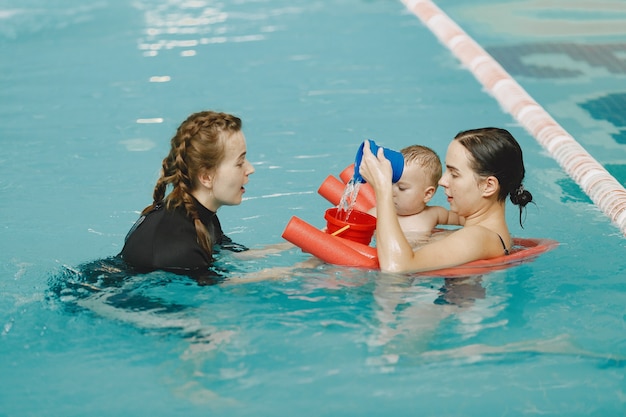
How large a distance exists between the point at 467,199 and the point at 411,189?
0.47 m

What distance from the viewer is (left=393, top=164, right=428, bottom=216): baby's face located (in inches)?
188

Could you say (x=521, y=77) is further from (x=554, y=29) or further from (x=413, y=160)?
(x=413, y=160)

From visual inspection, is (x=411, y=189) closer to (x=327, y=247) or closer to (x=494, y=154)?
(x=494, y=154)

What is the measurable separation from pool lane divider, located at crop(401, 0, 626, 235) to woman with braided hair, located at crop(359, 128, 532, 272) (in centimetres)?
140

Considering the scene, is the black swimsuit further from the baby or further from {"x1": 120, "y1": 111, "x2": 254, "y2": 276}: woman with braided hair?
the baby

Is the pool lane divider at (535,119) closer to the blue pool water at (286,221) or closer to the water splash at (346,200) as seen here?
the blue pool water at (286,221)

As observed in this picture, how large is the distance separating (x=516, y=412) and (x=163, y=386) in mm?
1326

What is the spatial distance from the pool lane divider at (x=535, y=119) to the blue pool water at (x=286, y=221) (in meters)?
0.10

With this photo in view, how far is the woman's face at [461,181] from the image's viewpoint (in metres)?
4.33

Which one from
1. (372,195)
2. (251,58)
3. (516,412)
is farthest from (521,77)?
(516,412)

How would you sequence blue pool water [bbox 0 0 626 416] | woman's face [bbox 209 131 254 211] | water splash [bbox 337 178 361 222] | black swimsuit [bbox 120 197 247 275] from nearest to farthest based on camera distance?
blue pool water [bbox 0 0 626 416] < black swimsuit [bbox 120 197 247 275] < woman's face [bbox 209 131 254 211] < water splash [bbox 337 178 361 222]

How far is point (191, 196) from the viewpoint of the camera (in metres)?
4.27

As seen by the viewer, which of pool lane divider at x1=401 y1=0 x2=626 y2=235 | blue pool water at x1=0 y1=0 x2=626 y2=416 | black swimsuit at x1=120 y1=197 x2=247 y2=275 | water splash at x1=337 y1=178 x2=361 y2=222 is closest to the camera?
blue pool water at x1=0 y1=0 x2=626 y2=416

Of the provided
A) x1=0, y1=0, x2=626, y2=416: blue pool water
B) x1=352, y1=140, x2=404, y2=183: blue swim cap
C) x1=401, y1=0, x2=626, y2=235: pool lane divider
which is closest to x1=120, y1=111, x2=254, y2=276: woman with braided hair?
x1=0, y1=0, x2=626, y2=416: blue pool water
